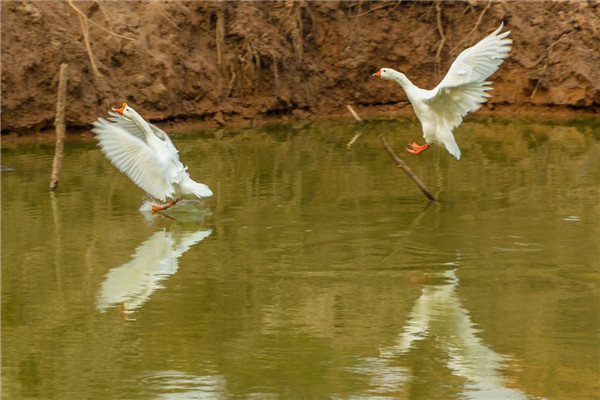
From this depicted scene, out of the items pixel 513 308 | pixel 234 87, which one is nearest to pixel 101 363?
pixel 513 308

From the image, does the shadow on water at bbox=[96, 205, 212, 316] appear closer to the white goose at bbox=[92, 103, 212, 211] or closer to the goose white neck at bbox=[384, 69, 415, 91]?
A: the white goose at bbox=[92, 103, 212, 211]

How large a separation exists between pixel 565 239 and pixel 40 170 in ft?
19.4

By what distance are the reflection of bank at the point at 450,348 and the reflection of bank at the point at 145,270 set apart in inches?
74.8

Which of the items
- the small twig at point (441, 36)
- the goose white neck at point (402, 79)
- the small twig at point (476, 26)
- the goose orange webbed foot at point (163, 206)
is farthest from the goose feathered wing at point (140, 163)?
the small twig at point (476, 26)

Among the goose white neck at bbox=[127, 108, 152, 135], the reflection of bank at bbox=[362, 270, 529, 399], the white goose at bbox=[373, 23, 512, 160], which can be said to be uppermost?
the white goose at bbox=[373, 23, 512, 160]

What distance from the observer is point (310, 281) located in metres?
8.19

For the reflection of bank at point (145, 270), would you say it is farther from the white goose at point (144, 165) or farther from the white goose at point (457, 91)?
the white goose at point (457, 91)

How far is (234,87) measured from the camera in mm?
16844

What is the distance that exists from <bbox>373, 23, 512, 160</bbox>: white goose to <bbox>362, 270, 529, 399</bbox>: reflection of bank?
2.69 meters

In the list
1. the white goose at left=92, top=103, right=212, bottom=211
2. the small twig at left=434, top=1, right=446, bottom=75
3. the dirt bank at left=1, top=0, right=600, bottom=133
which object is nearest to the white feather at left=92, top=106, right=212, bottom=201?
the white goose at left=92, top=103, right=212, bottom=211

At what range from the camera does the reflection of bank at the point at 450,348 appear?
6.11 meters

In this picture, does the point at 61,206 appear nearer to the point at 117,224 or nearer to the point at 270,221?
the point at 117,224

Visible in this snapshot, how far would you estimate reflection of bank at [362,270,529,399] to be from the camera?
611 centimetres

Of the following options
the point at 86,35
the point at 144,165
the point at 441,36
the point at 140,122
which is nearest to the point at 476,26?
the point at 441,36
